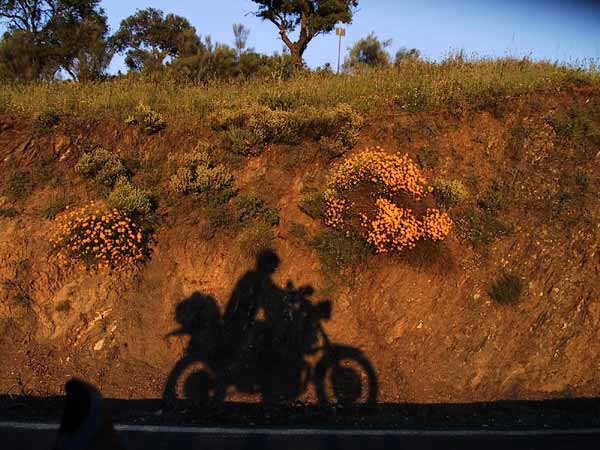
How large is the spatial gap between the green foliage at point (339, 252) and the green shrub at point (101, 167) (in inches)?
151

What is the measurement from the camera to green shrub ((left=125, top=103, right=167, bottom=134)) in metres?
9.54

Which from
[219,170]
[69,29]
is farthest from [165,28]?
[219,170]

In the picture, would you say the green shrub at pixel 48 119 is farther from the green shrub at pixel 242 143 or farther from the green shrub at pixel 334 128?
the green shrub at pixel 334 128

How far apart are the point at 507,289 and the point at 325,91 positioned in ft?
20.1

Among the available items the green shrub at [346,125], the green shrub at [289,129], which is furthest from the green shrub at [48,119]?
the green shrub at [346,125]

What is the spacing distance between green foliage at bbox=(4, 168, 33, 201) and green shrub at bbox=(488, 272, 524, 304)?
792 cm

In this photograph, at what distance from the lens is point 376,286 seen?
7355mm

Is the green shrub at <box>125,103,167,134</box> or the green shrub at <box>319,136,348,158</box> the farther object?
the green shrub at <box>125,103,167,134</box>

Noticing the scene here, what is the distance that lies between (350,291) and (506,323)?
227 cm

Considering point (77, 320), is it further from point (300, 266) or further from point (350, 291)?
point (350, 291)

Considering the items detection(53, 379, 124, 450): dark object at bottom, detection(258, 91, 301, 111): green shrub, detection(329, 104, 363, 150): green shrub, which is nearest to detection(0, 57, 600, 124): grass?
detection(258, 91, 301, 111): green shrub

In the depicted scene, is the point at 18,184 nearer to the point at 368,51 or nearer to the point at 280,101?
the point at 280,101

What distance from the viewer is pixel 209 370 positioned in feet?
21.4

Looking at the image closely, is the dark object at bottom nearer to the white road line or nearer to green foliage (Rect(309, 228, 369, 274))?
the white road line
